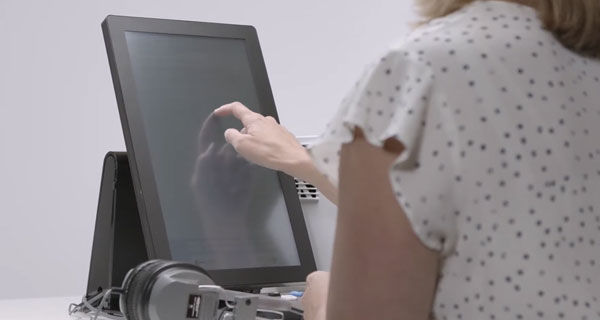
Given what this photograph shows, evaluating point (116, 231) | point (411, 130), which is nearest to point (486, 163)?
point (411, 130)

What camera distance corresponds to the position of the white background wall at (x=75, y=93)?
3072 millimetres

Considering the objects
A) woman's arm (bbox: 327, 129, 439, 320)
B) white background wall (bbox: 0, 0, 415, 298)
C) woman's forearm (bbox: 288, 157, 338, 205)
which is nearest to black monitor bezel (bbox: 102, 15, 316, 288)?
woman's forearm (bbox: 288, 157, 338, 205)

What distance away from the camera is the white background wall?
3.07 meters

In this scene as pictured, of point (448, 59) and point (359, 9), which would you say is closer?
point (448, 59)

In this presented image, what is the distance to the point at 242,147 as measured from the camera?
1.61 m

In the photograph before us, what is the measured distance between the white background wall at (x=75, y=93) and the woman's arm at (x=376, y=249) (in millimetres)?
2345

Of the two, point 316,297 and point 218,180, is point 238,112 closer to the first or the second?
point 218,180

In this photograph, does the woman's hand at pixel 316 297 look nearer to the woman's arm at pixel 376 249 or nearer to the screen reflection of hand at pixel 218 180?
the woman's arm at pixel 376 249

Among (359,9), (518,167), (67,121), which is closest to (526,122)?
(518,167)

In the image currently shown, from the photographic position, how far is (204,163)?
1.62 meters

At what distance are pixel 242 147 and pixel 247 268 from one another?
0.66 feet

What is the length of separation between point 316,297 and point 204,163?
22.8 inches

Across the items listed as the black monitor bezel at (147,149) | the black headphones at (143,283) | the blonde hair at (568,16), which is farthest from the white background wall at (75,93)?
the blonde hair at (568,16)

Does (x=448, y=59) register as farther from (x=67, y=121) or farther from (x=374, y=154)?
(x=67, y=121)
